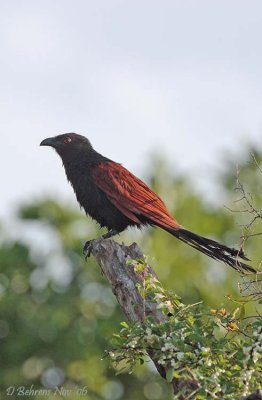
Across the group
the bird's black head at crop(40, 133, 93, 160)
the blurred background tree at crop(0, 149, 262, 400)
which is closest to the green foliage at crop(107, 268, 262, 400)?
the bird's black head at crop(40, 133, 93, 160)

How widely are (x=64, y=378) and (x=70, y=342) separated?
56.9 inches

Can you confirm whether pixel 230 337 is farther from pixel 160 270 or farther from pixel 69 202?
pixel 69 202

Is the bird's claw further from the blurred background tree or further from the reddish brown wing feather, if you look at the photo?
the blurred background tree

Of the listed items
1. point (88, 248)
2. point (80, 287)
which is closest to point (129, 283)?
point (88, 248)

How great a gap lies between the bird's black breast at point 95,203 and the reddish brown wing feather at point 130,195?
71mm

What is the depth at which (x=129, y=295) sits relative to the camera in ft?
21.1

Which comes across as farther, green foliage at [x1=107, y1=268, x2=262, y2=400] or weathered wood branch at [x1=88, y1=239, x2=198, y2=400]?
weathered wood branch at [x1=88, y1=239, x2=198, y2=400]

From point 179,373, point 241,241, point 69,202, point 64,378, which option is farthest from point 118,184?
point 69,202

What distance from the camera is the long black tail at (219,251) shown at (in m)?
6.70

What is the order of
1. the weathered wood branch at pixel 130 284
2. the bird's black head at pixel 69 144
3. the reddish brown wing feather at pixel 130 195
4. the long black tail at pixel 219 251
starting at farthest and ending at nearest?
1. the bird's black head at pixel 69 144
2. the reddish brown wing feather at pixel 130 195
3. the long black tail at pixel 219 251
4. the weathered wood branch at pixel 130 284

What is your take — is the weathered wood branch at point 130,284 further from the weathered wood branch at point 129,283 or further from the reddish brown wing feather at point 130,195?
the reddish brown wing feather at point 130,195

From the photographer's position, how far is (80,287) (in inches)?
1083

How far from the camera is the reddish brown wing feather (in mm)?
8195

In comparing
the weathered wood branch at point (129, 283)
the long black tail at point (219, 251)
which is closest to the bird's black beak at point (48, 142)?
the long black tail at point (219, 251)
